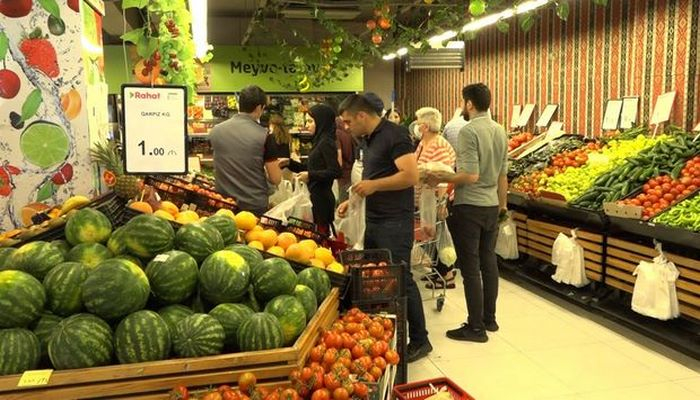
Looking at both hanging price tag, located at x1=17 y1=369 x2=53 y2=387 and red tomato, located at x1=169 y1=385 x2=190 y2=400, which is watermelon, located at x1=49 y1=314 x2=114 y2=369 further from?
red tomato, located at x1=169 y1=385 x2=190 y2=400

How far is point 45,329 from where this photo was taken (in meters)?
1.90

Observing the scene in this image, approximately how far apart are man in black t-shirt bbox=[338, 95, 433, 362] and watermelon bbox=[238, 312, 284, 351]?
1.90 meters

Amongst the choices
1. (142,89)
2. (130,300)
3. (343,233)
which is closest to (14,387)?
(130,300)

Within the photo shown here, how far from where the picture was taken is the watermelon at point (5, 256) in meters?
2.14

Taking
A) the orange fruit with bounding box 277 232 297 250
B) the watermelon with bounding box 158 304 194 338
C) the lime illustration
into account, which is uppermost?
the lime illustration

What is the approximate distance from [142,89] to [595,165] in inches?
193

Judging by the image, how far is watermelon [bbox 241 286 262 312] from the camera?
225 centimetres

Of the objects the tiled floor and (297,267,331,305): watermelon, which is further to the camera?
the tiled floor

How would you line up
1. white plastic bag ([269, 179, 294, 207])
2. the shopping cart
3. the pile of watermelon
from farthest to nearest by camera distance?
white plastic bag ([269, 179, 294, 207]), the shopping cart, the pile of watermelon

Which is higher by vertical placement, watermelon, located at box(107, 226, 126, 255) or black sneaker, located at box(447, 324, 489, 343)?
watermelon, located at box(107, 226, 126, 255)

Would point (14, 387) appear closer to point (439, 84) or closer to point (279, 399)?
point (279, 399)

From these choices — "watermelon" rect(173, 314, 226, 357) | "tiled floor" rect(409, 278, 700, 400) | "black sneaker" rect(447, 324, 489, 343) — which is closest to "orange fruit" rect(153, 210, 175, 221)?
"watermelon" rect(173, 314, 226, 357)

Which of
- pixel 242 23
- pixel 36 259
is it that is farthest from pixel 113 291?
pixel 242 23

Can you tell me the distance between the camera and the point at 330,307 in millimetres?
2482
